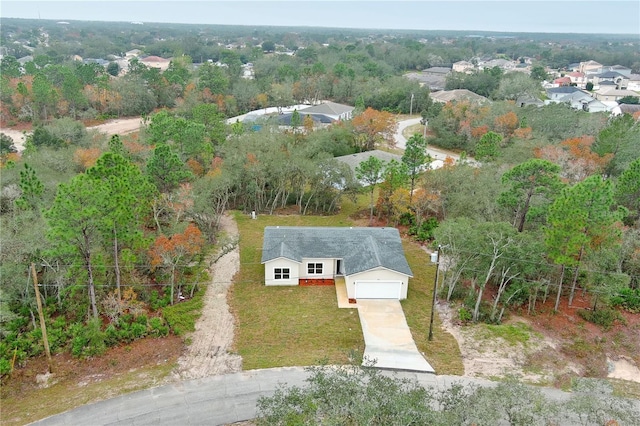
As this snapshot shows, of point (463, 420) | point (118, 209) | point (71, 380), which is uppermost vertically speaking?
point (118, 209)

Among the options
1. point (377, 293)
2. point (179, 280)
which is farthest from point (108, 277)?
point (377, 293)

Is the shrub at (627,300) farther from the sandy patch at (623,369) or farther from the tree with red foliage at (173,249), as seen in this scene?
the tree with red foliage at (173,249)

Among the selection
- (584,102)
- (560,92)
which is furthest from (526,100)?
(560,92)

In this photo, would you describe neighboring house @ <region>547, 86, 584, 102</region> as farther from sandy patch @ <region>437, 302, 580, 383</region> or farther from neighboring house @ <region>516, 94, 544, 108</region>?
sandy patch @ <region>437, 302, 580, 383</region>

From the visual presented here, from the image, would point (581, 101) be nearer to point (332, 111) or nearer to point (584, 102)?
point (584, 102)

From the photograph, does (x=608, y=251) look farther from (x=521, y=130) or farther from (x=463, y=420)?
(x=521, y=130)

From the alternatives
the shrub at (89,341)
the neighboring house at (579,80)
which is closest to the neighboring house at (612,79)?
the neighboring house at (579,80)
